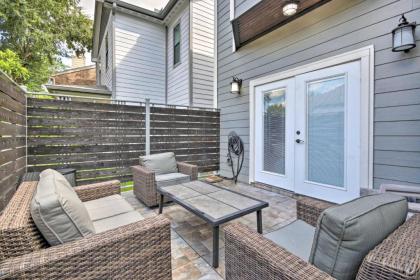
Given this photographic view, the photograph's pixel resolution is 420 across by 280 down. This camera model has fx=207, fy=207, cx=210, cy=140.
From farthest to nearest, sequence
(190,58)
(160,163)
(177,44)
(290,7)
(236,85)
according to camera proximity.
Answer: (177,44) < (190,58) < (236,85) < (160,163) < (290,7)

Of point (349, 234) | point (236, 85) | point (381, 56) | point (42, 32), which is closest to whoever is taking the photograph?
point (349, 234)

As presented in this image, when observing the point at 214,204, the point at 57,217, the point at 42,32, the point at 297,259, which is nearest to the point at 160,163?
the point at 214,204

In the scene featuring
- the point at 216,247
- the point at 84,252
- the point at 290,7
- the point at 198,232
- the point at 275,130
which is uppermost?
the point at 290,7

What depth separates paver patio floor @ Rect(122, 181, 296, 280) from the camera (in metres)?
1.75

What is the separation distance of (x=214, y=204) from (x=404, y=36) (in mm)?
2736

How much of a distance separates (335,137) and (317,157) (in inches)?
15.9

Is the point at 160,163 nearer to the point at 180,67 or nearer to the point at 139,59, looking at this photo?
the point at 180,67

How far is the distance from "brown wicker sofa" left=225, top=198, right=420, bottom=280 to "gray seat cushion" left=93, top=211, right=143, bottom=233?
87 cm

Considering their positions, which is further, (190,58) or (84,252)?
(190,58)

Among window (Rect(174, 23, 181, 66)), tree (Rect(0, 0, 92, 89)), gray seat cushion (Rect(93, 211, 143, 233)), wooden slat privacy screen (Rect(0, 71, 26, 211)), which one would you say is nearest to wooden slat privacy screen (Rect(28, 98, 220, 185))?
wooden slat privacy screen (Rect(0, 71, 26, 211))

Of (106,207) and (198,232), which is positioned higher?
(106,207)

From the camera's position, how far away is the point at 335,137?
9.81ft

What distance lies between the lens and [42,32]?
24.3 feet

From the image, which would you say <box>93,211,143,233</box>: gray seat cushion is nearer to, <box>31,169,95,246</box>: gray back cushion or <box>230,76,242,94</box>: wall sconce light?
<box>31,169,95,246</box>: gray back cushion
